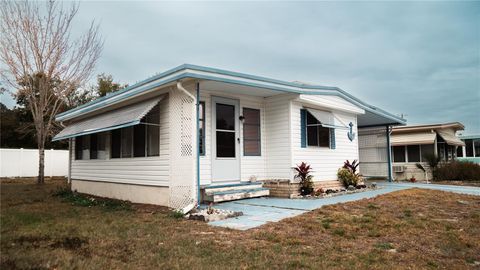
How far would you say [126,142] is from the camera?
10.3m

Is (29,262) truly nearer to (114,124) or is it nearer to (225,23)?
(114,124)

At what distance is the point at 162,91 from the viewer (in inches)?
340

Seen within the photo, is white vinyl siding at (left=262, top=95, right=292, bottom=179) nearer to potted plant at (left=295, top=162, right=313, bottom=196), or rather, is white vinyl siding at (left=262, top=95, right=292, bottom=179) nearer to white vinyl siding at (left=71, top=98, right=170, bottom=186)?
potted plant at (left=295, top=162, right=313, bottom=196)

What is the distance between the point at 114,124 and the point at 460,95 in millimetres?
22691

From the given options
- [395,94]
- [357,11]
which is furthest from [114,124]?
[395,94]

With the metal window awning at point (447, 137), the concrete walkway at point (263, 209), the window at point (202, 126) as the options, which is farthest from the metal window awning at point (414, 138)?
the window at point (202, 126)

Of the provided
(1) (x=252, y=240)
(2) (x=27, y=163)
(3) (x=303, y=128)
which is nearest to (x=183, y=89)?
(1) (x=252, y=240)

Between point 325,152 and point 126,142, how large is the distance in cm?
616


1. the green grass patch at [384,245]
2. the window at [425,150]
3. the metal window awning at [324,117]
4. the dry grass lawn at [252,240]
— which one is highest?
the metal window awning at [324,117]

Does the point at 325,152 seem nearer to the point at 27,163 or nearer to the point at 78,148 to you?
the point at 78,148

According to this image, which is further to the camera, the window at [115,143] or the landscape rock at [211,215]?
the window at [115,143]

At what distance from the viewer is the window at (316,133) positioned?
10.4m

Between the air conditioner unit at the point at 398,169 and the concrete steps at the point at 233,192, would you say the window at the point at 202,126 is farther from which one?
the air conditioner unit at the point at 398,169

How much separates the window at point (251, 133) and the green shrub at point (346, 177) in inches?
126
